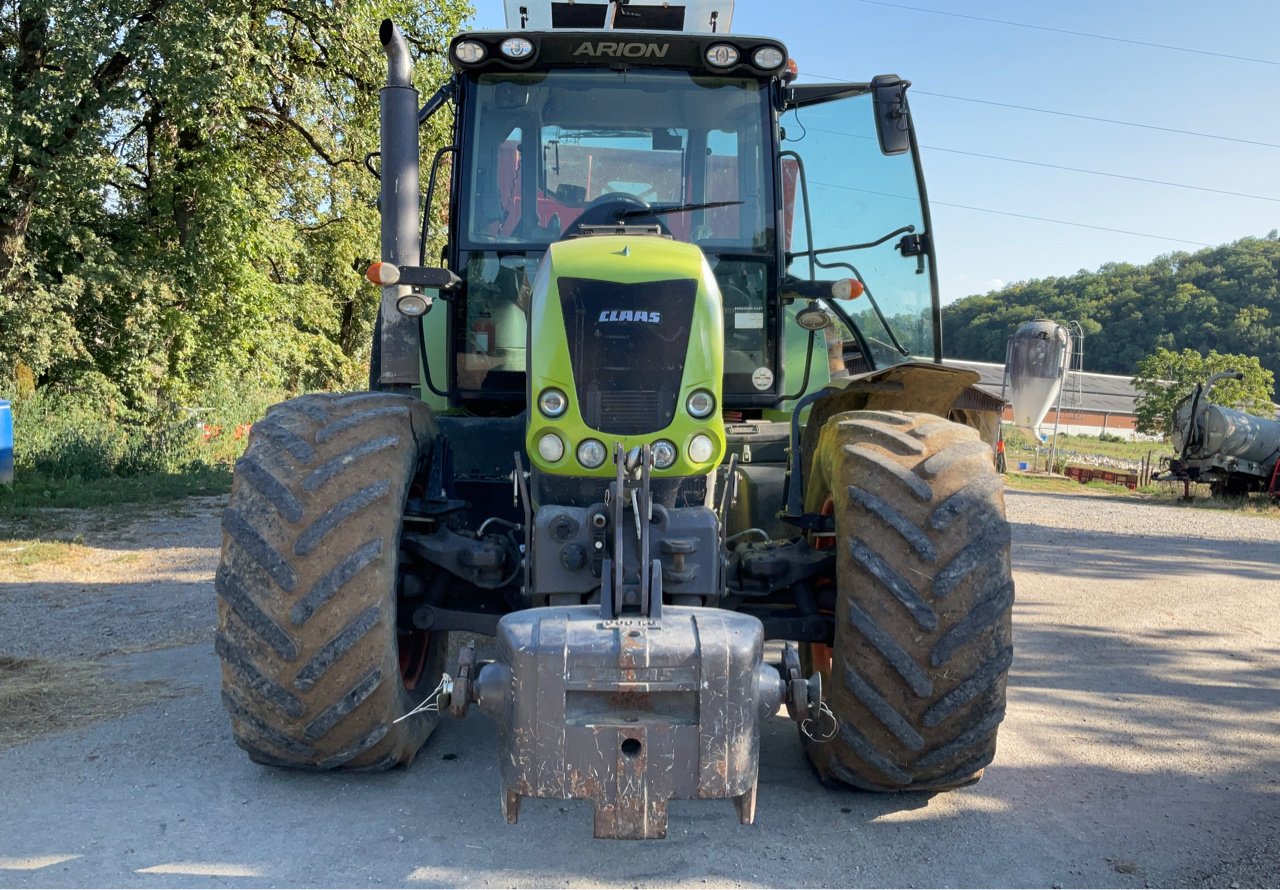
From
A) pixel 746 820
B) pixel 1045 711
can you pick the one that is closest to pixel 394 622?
pixel 746 820

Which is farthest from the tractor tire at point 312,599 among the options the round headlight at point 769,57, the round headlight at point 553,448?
the round headlight at point 769,57

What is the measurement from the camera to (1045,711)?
17.0 feet

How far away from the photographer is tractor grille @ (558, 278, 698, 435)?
11.6 ft

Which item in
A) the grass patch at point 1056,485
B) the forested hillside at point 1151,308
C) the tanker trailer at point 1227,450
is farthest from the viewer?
the forested hillside at point 1151,308

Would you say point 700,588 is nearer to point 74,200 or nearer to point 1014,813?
point 1014,813

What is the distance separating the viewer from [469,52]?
455 centimetres

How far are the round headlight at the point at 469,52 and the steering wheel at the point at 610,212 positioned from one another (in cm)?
79

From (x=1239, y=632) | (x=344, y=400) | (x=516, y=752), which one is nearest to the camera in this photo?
(x=516, y=752)

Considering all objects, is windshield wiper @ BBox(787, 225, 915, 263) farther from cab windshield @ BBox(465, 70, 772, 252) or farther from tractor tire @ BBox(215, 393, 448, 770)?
tractor tire @ BBox(215, 393, 448, 770)

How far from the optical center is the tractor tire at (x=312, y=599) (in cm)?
333

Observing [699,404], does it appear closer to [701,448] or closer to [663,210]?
[701,448]

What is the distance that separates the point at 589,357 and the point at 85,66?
12.7 m

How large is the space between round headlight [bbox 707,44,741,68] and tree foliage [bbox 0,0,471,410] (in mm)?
10963

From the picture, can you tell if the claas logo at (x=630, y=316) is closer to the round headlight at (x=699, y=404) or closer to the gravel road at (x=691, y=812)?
the round headlight at (x=699, y=404)
